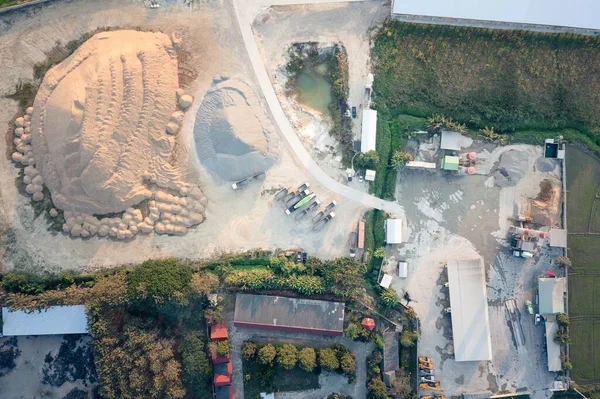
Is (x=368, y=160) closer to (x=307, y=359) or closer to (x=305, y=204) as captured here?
(x=305, y=204)

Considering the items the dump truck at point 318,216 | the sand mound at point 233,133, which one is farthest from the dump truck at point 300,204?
the sand mound at point 233,133

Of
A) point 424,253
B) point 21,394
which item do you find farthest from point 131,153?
point 424,253

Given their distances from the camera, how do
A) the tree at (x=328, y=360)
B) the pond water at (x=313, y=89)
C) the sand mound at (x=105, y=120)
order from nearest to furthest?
the tree at (x=328, y=360)
the sand mound at (x=105, y=120)
the pond water at (x=313, y=89)

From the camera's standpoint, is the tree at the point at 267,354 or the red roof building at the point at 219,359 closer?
the tree at the point at 267,354

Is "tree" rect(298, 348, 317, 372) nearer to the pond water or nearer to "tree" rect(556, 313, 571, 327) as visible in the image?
"tree" rect(556, 313, 571, 327)

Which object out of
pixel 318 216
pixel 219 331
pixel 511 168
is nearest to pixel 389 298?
pixel 318 216

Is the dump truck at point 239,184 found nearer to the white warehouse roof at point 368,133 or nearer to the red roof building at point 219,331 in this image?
the white warehouse roof at point 368,133

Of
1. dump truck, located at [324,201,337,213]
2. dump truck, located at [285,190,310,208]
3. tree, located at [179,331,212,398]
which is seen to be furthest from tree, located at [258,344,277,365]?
dump truck, located at [324,201,337,213]
